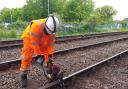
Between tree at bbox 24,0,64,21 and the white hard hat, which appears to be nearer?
the white hard hat

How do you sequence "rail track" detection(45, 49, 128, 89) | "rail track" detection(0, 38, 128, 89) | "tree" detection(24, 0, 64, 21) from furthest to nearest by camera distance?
"tree" detection(24, 0, 64, 21)
"rail track" detection(45, 49, 128, 89)
"rail track" detection(0, 38, 128, 89)

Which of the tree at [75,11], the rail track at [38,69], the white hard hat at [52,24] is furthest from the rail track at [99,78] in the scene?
the tree at [75,11]

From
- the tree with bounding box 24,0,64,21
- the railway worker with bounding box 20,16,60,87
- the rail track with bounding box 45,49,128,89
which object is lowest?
the rail track with bounding box 45,49,128,89

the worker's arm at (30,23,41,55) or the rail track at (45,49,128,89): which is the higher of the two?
the worker's arm at (30,23,41,55)

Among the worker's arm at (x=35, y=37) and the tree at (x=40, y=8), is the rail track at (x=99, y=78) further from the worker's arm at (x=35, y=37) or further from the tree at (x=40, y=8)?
the tree at (x=40, y=8)

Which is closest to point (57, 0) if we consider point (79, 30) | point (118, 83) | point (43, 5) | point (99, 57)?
point (43, 5)

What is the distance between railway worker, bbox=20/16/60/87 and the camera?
19.2ft

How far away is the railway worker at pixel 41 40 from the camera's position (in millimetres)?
5852

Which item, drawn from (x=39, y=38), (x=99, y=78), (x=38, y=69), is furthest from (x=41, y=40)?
(x=99, y=78)

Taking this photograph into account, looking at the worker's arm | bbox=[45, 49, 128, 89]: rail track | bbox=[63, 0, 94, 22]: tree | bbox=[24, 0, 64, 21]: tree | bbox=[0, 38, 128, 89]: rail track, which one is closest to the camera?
the worker's arm

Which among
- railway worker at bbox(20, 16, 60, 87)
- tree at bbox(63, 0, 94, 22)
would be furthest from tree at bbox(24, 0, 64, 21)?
railway worker at bbox(20, 16, 60, 87)

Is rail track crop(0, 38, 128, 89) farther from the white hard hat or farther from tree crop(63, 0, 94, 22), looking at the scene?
tree crop(63, 0, 94, 22)

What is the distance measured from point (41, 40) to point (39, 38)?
11cm

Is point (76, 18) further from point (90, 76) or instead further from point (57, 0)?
point (90, 76)
